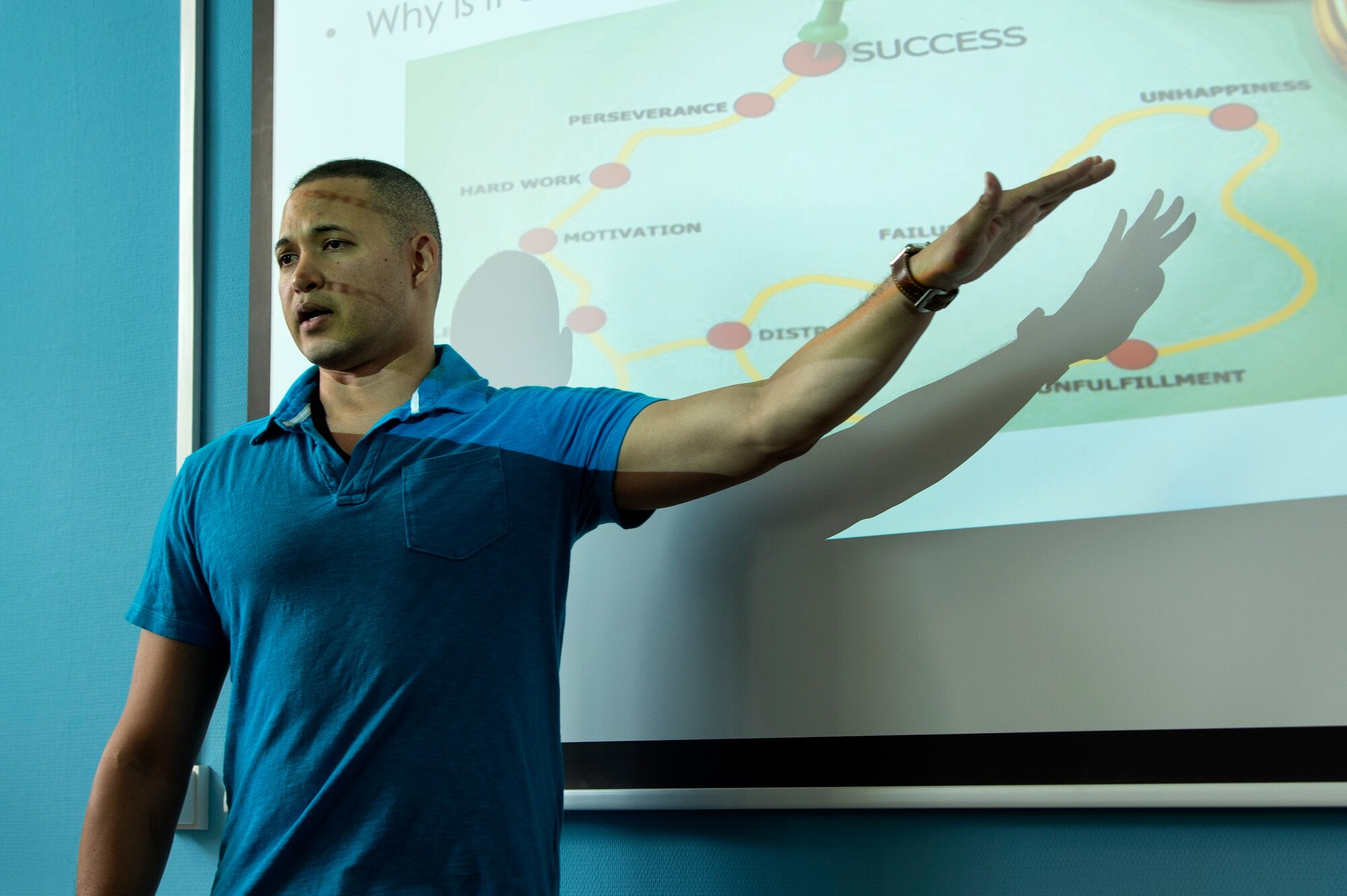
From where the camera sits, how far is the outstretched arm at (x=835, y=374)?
0.83 m

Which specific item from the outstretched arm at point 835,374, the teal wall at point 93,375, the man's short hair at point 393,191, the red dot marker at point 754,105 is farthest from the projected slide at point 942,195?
the teal wall at point 93,375

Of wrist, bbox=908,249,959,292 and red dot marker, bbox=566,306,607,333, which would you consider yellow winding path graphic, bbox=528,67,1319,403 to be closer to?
red dot marker, bbox=566,306,607,333

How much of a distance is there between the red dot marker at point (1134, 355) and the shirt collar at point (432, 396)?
0.64m

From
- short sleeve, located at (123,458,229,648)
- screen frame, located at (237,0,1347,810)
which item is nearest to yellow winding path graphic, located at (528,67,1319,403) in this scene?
screen frame, located at (237,0,1347,810)

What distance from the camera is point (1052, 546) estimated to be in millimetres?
1004

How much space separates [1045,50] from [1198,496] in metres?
0.49

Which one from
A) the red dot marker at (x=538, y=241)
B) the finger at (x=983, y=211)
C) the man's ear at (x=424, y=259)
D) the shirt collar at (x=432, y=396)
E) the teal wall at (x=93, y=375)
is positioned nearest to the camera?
the finger at (x=983, y=211)

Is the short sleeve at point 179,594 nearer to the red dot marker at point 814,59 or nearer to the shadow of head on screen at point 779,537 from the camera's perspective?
the shadow of head on screen at point 779,537

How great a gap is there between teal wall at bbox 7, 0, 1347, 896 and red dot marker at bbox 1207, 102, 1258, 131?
91cm

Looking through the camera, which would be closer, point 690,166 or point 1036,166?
point 1036,166

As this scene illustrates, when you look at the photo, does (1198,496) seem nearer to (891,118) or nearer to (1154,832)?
(1154,832)

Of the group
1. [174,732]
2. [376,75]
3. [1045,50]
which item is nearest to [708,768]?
[174,732]

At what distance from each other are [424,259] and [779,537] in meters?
0.50

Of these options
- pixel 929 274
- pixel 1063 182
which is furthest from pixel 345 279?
pixel 1063 182
